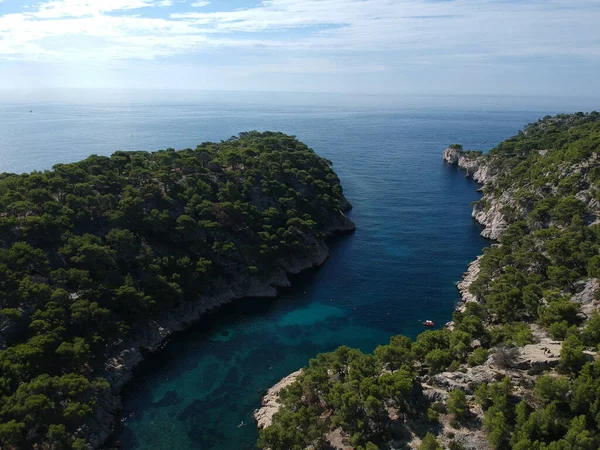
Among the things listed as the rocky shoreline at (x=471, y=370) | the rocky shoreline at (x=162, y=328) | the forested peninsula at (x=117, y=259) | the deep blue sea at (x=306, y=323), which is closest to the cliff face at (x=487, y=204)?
the rocky shoreline at (x=471, y=370)

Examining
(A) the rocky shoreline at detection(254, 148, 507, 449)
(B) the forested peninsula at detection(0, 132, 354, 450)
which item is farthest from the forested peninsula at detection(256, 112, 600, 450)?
(B) the forested peninsula at detection(0, 132, 354, 450)

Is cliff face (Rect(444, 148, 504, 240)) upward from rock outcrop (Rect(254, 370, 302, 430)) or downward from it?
upward

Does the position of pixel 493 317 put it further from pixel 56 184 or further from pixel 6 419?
pixel 56 184

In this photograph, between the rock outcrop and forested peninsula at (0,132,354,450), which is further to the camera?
the rock outcrop

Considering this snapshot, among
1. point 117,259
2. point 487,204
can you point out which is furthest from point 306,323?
point 487,204

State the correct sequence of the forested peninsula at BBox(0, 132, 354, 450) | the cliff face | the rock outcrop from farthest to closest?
1. the cliff face
2. the rock outcrop
3. the forested peninsula at BBox(0, 132, 354, 450)

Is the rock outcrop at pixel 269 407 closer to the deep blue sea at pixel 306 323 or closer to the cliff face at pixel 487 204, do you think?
the deep blue sea at pixel 306 323

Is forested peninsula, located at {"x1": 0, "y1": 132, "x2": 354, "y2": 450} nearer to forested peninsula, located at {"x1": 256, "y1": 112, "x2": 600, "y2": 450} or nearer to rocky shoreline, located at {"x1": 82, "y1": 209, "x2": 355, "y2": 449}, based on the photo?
rocky shoreline, located at {"x1": 82, "y1": 209, "x2": 355, "y2": 449}
